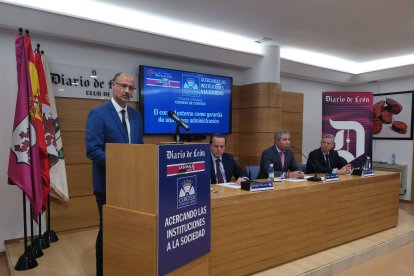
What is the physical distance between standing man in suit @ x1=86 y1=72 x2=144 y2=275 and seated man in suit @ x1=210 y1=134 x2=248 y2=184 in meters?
1.01

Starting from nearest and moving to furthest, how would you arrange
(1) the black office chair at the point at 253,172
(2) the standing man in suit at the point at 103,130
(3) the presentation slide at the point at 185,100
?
(2) the standing man in suit at the point at 103,130, (1) the black office chair at the point at 253,172, (3) the presentation slide at the point at 185,100

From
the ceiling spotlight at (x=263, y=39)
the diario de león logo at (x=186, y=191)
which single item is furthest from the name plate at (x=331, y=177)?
the ceiling spotlight at (x=263, y=39)

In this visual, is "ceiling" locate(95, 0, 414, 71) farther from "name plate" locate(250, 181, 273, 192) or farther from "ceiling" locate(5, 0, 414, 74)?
"name plate" locate(250, 181, 273, 192)

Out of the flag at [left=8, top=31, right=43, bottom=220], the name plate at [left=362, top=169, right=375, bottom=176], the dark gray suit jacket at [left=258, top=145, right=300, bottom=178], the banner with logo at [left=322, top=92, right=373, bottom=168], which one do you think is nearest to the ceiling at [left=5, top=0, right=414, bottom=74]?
the banner with logo at [left=322, top=92, right=373, bottom=168]

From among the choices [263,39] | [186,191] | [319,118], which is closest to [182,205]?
[186,191]

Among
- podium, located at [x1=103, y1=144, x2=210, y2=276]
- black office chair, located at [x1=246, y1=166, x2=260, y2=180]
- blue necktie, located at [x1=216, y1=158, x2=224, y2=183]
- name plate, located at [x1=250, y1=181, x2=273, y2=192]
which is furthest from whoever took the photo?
black office chair, located at [x1=246, y1=166, x2=260, y2=180]

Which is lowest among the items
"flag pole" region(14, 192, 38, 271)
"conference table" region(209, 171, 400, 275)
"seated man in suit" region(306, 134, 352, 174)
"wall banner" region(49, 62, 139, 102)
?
"flag pole" region(14, 192, 38, 271)

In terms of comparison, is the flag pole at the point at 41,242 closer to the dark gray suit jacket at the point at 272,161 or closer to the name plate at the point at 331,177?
the dark gray suit jacket at the point at 272,161

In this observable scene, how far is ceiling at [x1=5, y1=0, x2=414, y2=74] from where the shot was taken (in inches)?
130

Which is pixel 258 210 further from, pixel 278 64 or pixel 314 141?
pixel 314 141

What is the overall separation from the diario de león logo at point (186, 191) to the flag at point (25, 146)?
1573 millimetres

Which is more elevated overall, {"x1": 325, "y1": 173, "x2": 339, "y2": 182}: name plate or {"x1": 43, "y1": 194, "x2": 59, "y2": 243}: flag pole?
{"x1": 325, "y1": 173, "x2": 339, "y2": 182}: name plate

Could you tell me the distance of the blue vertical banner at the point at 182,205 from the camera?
1.50m

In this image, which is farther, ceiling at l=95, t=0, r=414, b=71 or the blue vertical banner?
ceiling at l=95, t=0, r=414, b=71
